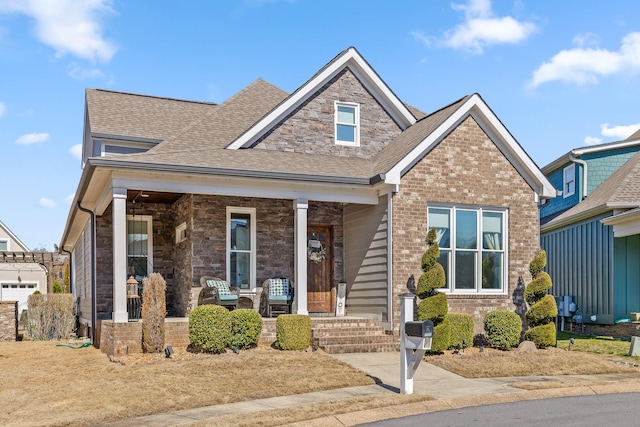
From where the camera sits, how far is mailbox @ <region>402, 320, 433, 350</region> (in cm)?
915

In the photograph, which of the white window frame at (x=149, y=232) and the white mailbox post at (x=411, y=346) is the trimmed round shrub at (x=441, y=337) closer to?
the white mailbox post at (x=411, y=346)

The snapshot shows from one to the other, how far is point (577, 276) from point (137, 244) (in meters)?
13.9

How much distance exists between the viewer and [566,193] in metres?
23.8

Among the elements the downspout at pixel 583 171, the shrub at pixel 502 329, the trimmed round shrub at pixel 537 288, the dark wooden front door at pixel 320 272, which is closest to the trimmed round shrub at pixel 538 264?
the trimmed round shrub at pixel 537 288

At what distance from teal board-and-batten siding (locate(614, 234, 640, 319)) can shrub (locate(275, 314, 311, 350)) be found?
34.7 feet

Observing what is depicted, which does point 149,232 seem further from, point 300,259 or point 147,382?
point 147,382

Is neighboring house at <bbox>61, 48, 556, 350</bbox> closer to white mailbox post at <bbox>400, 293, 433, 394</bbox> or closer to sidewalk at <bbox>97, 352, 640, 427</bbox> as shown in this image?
sidewalk at <bbox>97, 352, 640, 427</bbox>

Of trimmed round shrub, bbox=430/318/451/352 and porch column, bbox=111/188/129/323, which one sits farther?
trimmed round shrub, bbox=430/318/451/352

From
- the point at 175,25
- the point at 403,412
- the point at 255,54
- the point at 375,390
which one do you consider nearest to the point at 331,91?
the point at 255,54

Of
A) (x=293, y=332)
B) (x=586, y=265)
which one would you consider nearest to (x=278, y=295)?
(x=293, y=332)

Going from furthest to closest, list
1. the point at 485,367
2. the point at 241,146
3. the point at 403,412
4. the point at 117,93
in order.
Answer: the point at 117,93 < the point at 241,146 < the point at 485,367 < the point at 403,412

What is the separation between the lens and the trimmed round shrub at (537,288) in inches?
575

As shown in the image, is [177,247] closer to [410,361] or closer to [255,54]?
[255,54]

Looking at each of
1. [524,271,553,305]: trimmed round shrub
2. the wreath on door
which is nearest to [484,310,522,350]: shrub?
[524,271,553,305]: trimmed round shrub
